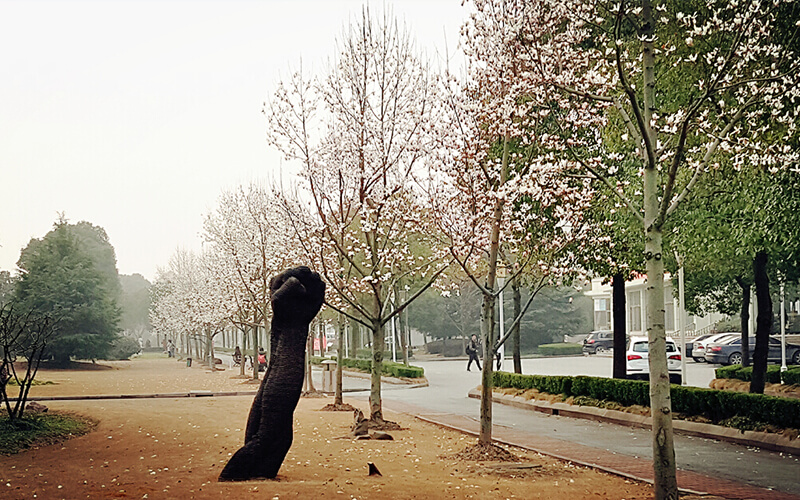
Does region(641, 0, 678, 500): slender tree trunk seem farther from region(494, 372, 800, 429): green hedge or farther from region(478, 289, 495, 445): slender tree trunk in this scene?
region(494, 372, 800, 429): green hedge

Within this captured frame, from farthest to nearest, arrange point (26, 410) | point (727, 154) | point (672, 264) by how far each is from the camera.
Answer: point (672, 264), point (26, 410), point (727, 154)

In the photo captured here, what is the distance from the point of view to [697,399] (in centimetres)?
1627

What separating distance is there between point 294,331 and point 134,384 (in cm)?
2451

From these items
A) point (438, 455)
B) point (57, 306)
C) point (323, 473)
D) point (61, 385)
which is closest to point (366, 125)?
point (438, 455)

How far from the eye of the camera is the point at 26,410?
58.4 ft

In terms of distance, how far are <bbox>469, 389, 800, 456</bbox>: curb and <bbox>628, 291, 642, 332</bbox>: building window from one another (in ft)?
148

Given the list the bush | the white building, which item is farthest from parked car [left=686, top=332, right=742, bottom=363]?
the bush

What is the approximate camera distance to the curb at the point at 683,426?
44.8 ft

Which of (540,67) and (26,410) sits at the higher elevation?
(540,67)

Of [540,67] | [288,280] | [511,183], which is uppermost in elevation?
[540,67]

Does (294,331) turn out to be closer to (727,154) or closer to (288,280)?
(288,280)

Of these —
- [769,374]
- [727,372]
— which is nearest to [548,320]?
[727,372]

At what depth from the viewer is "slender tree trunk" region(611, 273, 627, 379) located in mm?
20812

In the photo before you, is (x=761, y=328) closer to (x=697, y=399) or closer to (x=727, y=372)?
(x=697, y=399)
